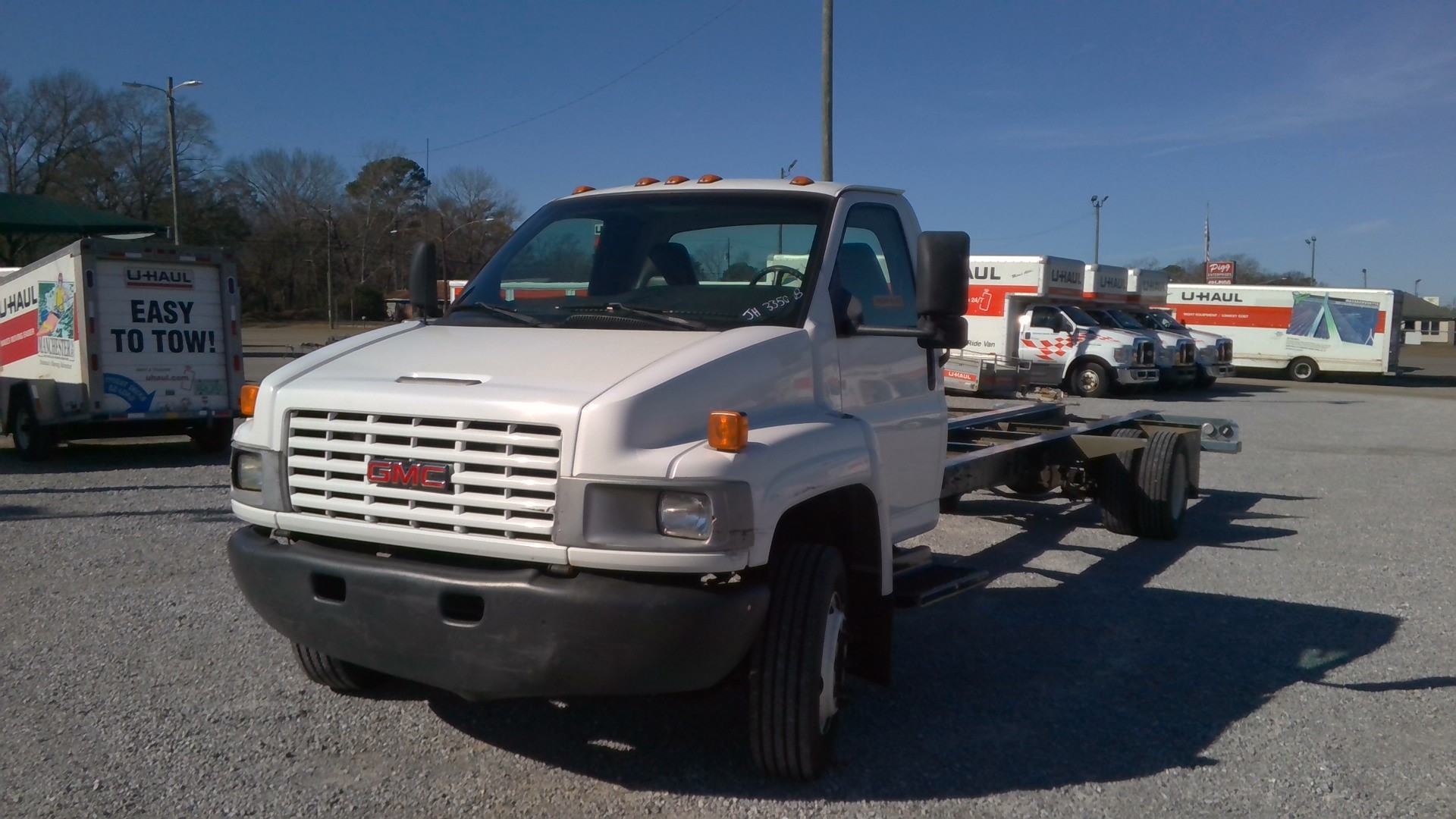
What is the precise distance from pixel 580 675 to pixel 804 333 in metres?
1.53

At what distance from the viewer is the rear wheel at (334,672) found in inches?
181

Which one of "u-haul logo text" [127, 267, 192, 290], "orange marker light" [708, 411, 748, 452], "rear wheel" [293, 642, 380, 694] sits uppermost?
"u-haul logo text" [127, 267, 192, 290]

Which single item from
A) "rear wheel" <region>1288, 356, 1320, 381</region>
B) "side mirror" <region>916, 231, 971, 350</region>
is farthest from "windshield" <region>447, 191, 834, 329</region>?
"rear wheel" <region>1288, 356, 1320, 381</region>

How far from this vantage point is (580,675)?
11.4ft

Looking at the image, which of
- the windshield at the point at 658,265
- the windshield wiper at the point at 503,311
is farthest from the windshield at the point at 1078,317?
the windshield wiper at the point at 503,311

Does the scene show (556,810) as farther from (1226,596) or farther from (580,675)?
(1226,596)

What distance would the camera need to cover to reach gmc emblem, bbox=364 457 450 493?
3561mm

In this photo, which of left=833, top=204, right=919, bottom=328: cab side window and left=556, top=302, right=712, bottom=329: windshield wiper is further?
left=833, top=204, right=919, bottom=328: cab side window

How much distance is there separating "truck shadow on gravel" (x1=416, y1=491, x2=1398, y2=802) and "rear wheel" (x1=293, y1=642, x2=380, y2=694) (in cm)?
31

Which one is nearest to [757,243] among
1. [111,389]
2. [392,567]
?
[392,567]

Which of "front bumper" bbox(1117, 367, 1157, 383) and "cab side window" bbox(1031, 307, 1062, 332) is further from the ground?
"cab side window" bbox(1031, 307, 1062, 332)

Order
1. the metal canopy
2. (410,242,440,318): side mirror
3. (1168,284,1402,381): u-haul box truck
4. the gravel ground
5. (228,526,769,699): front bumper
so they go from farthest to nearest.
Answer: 1. (1168,284,1402,381): u-haul box truck
2. the metal canopy
3. (410,242,440,318): side mirror
4. the gravel ground
5. (228,526,769,699): front bumper

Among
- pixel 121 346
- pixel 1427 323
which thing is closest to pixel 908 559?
pixel 121 346

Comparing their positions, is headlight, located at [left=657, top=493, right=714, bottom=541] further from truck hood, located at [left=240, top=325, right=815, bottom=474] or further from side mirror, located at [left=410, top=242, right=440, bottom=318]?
Answer: side mirror, located at [left=410, top=242, right=440, bottom=318]
